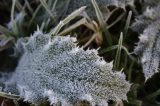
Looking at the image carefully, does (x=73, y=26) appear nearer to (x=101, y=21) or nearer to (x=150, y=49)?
(x=101, y=21)

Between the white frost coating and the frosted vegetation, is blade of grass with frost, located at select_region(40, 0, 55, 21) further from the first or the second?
the white frost coating

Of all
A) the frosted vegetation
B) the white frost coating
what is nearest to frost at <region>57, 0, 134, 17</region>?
the frosted vegetation

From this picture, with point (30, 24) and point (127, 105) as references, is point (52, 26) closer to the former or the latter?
point (30, 24)

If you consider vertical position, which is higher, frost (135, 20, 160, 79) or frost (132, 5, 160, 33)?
frost (132, 5, 160, 33)

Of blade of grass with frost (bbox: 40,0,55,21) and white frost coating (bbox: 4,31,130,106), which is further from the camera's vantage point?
blade of grass with frost (bbox: 40,0,55,21)

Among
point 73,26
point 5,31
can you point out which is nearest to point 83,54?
Answer: point 73,26

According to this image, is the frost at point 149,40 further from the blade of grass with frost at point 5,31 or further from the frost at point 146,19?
the blade of grass with frost at point 5,31

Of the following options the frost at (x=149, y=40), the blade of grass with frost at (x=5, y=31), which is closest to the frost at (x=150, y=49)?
the frost at (x=149, y=40)

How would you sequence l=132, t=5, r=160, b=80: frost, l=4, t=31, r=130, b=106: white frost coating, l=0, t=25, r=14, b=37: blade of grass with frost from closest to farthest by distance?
l=4, t=31, r=130, b=106: white frost coating
l=132, t=5, r=160, b=80: frost
l=0, t=25, r=14, b=37: blade of grass with frost
